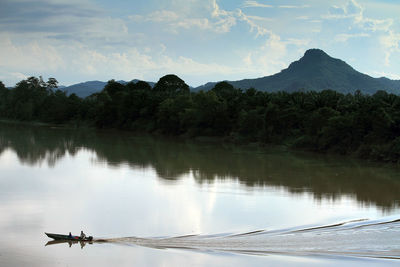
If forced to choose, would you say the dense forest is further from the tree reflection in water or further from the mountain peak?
the mountain peak

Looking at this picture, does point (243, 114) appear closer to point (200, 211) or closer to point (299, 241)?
point (200, 211)

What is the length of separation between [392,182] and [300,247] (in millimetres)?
13231

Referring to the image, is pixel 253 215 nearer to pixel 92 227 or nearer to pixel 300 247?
pixel 300 247

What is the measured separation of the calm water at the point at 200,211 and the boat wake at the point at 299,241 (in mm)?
28

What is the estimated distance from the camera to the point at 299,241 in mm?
13914

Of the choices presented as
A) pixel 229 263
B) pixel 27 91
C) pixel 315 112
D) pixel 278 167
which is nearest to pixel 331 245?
pixel 229 263

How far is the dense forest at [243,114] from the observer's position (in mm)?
34281

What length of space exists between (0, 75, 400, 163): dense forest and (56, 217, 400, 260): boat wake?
61.0ft

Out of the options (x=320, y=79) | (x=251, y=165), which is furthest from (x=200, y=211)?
(x=320, y=79)

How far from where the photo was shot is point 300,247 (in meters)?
13.3

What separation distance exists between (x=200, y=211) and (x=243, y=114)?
2839 cm

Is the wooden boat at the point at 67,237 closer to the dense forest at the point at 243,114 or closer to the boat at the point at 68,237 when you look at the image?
the boat at the point at 68,237

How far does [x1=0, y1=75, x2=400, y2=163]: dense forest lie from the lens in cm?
3428

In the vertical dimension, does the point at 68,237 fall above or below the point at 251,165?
below
